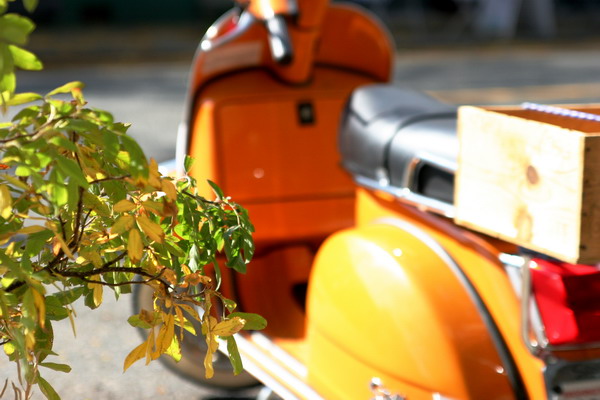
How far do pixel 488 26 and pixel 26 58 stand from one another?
594 inches

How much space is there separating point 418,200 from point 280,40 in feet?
3.21

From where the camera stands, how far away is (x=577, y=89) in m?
10.4

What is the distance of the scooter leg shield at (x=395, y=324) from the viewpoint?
191 cm

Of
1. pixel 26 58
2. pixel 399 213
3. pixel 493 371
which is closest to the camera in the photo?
pixel 26 58

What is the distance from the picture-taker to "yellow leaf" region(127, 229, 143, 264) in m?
1.25

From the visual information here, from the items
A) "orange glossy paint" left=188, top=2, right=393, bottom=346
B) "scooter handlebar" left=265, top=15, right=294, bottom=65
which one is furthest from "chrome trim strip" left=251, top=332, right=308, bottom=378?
"scooter handlebar" left=265, top=15, right=294, bottom=65

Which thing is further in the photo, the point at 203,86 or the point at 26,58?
the point at 203,86

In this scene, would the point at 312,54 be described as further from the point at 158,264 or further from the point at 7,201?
the point at 7,201

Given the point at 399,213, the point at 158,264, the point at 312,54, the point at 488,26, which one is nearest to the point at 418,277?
the point at 399,213

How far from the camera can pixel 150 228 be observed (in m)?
1.28

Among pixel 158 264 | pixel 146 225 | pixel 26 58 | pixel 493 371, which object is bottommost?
pixel 493 371

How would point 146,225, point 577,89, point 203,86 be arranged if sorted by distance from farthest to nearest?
point 577,89 → point 203,86 → point 146,225

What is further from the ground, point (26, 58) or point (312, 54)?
point (26, 58)

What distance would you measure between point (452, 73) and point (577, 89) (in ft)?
5.70
